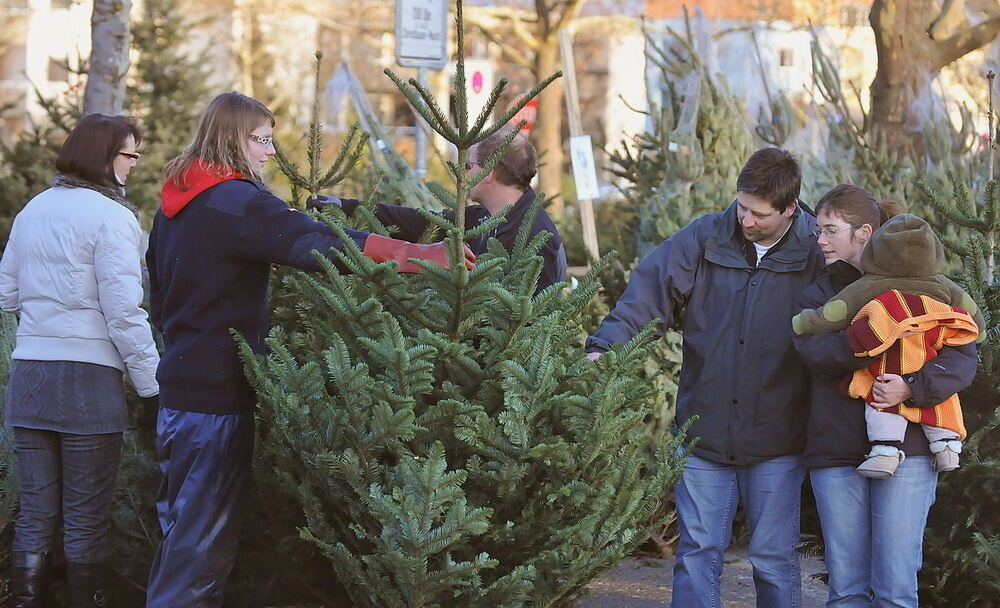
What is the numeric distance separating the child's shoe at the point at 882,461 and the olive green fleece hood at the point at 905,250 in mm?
528

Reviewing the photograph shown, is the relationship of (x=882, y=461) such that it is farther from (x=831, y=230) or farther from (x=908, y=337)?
(x=831, y=230)

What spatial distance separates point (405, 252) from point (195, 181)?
75 cm

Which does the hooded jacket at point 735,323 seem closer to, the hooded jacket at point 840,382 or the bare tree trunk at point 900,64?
the hooded jacket at point 840,382

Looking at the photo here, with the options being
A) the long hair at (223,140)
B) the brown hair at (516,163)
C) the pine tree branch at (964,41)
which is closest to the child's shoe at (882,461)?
the brown hair at (516,163)

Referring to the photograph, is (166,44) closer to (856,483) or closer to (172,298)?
(172,298)

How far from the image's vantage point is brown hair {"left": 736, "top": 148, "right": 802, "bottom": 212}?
3.73 metres

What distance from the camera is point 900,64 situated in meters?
10.6

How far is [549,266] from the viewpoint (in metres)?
4.08

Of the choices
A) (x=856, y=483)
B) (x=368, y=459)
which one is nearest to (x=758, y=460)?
Answer: (x=856, y=483)

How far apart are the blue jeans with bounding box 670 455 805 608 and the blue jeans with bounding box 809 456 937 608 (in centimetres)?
16

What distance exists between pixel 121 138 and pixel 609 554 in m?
2.34

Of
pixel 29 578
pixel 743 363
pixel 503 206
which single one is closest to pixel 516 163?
pixel 503 206

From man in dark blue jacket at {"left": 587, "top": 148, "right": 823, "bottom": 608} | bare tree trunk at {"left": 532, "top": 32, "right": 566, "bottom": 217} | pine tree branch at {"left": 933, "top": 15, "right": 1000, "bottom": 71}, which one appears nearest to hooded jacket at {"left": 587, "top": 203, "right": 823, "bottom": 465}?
man in dark blue jacket at {"left": 587, "top": 148, "right": 823, "bottom": 608}

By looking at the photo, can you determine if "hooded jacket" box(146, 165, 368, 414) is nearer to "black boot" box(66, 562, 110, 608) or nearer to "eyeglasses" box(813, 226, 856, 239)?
"black boot" box(66, 562, 110, 608)
